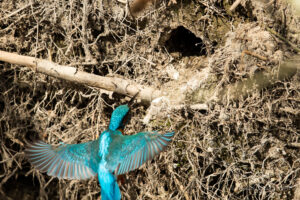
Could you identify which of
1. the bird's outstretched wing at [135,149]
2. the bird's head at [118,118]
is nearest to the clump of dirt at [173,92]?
the bird's head at [118,118]

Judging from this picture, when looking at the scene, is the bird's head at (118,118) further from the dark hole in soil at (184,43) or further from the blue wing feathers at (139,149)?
the dark hole in soil at (184,43)

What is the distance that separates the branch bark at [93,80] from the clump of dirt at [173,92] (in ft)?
0.33

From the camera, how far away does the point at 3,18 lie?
3.41 meters

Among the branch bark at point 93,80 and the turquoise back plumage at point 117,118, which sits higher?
the branch bark at point 93,80

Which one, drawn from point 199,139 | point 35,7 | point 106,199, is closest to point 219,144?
point 199,139

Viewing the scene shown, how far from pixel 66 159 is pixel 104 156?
0.32 meters

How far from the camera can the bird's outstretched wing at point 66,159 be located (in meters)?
2.83

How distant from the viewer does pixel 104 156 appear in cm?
287

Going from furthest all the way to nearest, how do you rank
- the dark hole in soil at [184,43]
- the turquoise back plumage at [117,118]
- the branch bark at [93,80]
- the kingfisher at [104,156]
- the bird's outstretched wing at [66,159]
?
the dark hole in soil at [184,43] → the branch bark at [93,80] → the turquoise back plumage at [117,118] → the bird's outstretched wing at [66,159] → the kingfisher at [104,156]

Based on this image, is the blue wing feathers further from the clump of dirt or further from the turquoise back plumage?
the clump of dirt

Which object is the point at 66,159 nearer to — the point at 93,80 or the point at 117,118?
the point at 117,118

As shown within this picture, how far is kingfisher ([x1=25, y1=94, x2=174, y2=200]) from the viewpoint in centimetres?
273

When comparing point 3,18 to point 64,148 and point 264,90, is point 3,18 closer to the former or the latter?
point 64,148

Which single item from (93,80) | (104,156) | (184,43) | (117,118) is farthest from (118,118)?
(184,43)
